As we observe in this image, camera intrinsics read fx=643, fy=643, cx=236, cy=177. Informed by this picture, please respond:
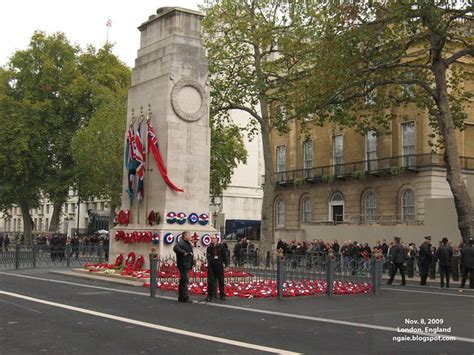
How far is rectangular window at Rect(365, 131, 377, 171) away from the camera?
153ft

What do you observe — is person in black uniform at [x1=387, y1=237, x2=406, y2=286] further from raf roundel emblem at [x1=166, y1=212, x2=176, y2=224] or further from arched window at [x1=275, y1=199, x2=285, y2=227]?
arched window at [x1=275, y1=199, x2=285, y2=227]

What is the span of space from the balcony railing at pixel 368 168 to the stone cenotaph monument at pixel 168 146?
2352cm

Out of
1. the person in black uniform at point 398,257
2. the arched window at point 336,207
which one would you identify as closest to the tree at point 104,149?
the arched window at point 336,207

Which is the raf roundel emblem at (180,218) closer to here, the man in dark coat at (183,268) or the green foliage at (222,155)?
the man in dark coat at (183,268)

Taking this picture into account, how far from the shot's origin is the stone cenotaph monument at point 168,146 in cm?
2188

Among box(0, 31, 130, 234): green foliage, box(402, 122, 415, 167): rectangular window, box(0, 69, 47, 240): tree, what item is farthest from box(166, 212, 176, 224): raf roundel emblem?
box(0, 69, 47, 240): tree

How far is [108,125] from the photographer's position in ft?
147

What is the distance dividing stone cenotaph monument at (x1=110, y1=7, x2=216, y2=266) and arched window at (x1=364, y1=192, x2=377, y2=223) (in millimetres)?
25625

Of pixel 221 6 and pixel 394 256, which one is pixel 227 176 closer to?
pixel 221 6

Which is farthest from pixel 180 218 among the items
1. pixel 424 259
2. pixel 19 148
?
pixel 19 148

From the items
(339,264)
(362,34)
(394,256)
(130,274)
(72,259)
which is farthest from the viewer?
(72,259)

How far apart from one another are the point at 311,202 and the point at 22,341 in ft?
142

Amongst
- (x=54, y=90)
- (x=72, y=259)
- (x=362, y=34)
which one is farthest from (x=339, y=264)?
(x=54, y=90)

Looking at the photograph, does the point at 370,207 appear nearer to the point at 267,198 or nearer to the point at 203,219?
the point at 267,198
